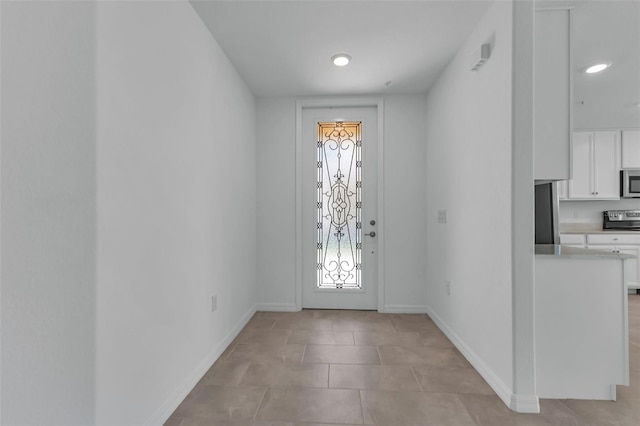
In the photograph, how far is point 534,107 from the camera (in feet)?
6.22

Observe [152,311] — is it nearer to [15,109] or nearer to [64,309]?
[64,309]

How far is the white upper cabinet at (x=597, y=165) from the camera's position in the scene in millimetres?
4559

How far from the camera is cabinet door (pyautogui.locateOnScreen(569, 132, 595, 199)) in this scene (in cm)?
458

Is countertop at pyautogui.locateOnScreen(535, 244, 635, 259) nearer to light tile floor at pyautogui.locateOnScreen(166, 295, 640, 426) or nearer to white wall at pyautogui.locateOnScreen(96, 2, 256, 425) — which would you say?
light tile floor at pyautogui.locateOnScreen(166, 295, 640, 426)

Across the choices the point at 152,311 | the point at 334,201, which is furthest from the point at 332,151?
the point at 152,311

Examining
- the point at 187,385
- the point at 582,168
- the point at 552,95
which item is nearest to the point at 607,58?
the point at 552,95

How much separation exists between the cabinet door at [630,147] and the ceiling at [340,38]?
360 centimetres

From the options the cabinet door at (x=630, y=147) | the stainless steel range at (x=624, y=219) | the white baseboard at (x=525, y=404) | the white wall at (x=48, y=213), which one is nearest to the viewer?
Answer: the white wall at (x=48, y=213)

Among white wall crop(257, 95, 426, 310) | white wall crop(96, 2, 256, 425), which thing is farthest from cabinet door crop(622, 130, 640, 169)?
white wall crop(96, 2, 256, 425)

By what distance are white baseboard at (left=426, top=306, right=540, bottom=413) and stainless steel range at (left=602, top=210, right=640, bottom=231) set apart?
13.3 ft

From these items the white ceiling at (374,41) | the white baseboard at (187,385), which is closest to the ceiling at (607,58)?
the white ceiling at (374,41)

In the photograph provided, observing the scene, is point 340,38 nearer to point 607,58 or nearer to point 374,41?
point 374,41

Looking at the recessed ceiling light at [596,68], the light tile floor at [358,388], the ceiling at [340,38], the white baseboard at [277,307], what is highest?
the ceiling at [340,38]

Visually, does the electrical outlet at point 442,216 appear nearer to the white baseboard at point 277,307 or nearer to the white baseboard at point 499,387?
the white baseboard at point 499,387
